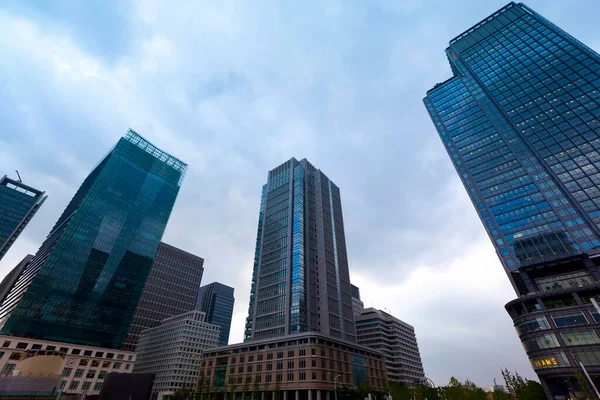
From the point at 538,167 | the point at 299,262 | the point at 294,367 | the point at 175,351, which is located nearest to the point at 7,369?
the point at 175,351

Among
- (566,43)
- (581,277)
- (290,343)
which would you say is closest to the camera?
(581,277)

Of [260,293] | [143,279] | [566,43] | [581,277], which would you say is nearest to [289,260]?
[260,293]

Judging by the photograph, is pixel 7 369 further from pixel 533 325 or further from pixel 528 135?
pixel 528 135

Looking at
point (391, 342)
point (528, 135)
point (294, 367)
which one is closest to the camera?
point (294, 367)

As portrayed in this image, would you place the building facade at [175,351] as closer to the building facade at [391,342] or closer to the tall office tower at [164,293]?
the tall office tower at [164,293]

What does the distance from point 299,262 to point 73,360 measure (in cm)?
8470

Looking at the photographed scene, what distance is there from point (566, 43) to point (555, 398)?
130926 mm

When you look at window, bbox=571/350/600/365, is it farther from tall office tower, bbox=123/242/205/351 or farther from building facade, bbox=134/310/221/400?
tall office tower, bbox=123/242/205/351

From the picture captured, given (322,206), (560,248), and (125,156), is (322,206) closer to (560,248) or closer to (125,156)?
(560,248)

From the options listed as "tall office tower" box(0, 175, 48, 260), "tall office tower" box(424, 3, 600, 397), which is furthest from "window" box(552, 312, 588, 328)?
"tall office tower" box(0, 175, 48, 260)

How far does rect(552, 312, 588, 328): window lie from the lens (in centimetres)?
6781

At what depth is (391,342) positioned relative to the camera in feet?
501

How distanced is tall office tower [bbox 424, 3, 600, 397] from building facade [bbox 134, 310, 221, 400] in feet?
424

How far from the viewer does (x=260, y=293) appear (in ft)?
367
